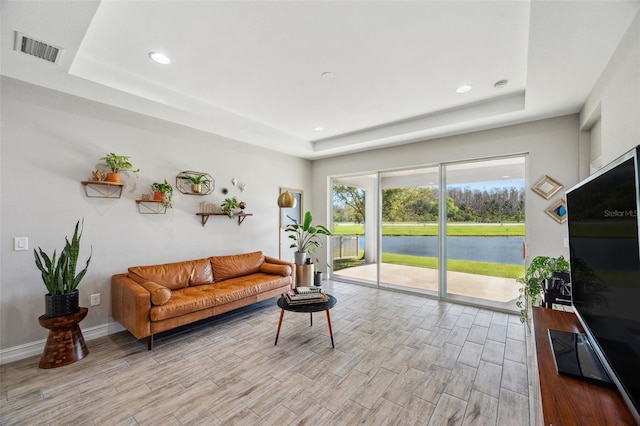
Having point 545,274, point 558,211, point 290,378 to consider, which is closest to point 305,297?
point 290,378

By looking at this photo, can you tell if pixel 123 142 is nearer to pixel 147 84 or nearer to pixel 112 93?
pixel 112 93

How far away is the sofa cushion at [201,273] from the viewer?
3.71m

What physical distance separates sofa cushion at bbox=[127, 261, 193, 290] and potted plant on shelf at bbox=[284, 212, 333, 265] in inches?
78.1

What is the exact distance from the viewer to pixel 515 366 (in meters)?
2.51

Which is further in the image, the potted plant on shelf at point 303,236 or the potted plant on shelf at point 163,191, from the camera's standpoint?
the potted plant on shelf at point 303,236

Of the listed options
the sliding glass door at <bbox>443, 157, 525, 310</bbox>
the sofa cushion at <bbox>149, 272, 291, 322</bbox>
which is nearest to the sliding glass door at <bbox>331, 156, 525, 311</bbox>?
the sliding glass door at <bbox>443, 157, 525, 310</bbox>

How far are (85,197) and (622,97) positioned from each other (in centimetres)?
511

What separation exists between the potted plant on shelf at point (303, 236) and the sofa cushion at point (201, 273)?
165cm

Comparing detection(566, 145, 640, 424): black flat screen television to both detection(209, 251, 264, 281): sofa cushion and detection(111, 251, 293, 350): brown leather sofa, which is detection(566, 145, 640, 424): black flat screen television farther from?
detection(209, 251, 264, 281): sofa cushion

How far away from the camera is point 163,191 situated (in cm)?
363

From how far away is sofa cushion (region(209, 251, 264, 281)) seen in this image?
405 centimetres

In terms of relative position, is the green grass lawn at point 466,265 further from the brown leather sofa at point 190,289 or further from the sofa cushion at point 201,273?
the sofa cushion at point 201,273

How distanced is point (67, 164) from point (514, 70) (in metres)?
4.93

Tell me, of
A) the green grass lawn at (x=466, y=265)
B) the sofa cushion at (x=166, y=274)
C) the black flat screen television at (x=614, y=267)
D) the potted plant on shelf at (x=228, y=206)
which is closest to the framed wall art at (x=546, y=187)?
the green grass lawn at (x=466, y=265)
